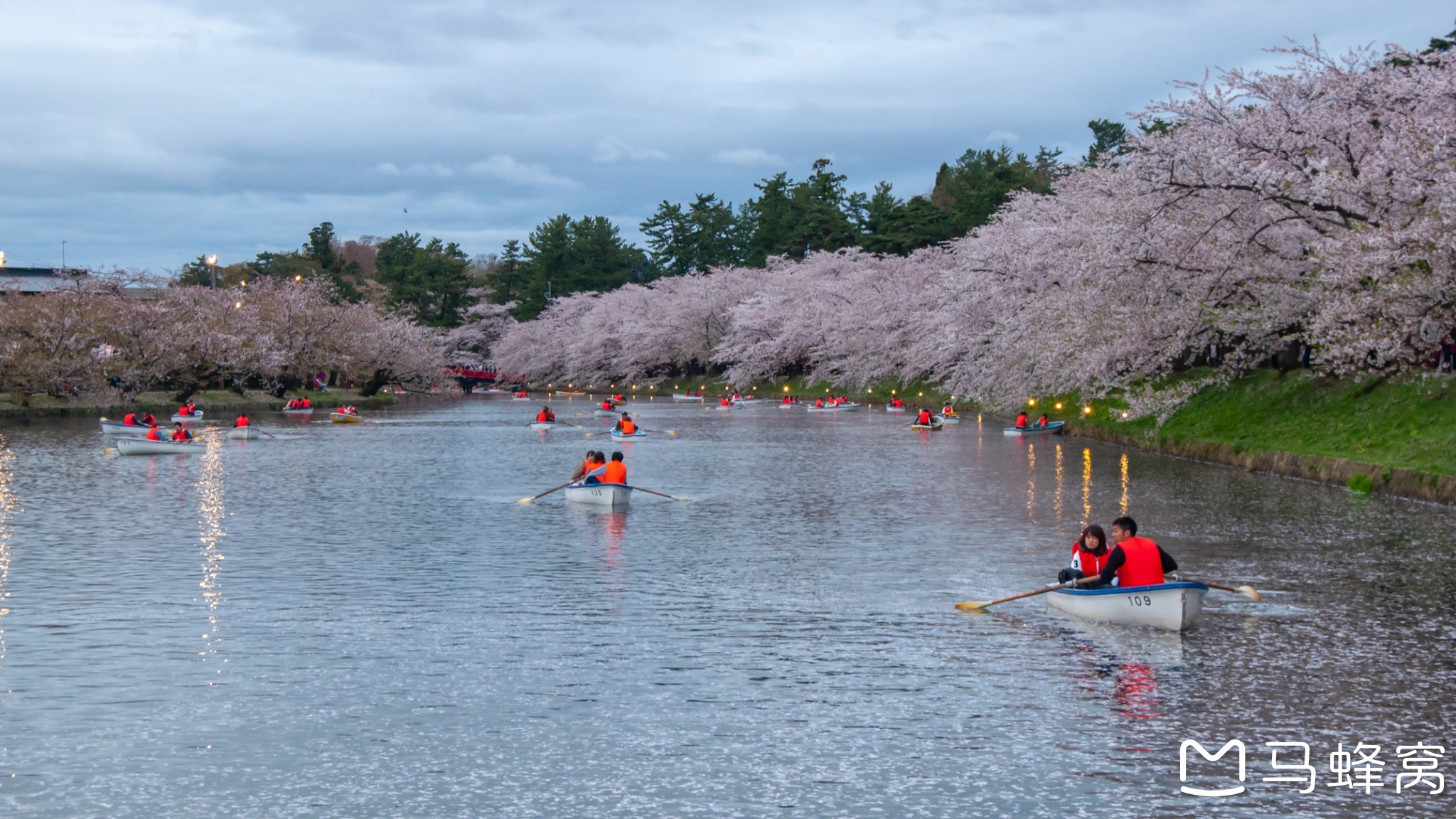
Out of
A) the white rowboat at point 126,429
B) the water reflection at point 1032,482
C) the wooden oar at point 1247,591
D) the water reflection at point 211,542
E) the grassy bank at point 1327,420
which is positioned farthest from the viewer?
the white rowboat at point 126,429

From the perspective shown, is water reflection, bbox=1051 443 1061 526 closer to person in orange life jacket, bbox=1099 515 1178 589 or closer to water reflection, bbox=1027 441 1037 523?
water reflection, bbox=1027 441 1037 523

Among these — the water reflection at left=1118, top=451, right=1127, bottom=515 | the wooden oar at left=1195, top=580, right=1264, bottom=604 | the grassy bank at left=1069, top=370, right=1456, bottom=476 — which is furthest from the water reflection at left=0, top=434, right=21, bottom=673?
the grassy bank at left=1069, top=370, right=1456, bottom=476

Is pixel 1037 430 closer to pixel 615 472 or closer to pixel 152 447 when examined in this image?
pixel 615 472

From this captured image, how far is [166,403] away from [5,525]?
59982mm

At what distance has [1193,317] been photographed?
129 feet

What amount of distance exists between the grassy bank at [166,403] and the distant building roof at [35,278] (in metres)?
8.85

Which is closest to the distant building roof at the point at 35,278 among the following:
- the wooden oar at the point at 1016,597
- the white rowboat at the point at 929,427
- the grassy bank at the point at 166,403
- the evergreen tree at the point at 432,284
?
the grassy bank at the point at 166,403

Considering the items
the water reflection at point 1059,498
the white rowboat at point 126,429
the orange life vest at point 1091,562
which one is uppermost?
the white rowboat at point 126,429

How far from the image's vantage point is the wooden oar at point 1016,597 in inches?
669

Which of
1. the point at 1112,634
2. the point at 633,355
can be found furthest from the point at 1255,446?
the point at 633,355

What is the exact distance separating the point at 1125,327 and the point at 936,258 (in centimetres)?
5591

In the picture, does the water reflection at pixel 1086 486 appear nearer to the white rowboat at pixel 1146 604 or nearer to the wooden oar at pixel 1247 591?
the wooden oar at pixel 1247 591

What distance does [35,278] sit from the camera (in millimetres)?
147750

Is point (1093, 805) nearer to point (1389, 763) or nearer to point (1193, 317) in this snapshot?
point (1389, 763)
